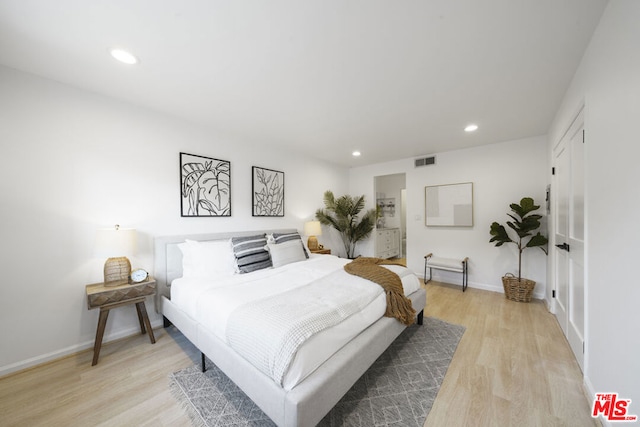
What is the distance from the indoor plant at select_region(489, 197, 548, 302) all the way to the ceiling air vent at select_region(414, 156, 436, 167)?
1506 millimetres

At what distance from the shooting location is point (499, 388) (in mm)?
1660

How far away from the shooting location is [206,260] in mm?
2523

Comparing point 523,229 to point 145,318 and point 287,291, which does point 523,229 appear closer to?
point 287,291

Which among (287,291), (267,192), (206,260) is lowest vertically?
(287,291)

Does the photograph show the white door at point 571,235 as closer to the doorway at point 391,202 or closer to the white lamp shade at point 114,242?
the white lamp shade at point 114,242

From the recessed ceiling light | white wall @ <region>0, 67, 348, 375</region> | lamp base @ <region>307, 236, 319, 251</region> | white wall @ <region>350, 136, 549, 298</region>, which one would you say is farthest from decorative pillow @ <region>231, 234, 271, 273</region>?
white wall @ <region>350, 136, 549, 298</region>

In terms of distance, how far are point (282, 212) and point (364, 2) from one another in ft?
10.1

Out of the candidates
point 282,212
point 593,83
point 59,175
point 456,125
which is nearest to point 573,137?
point 593,83

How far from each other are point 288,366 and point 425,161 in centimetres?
430

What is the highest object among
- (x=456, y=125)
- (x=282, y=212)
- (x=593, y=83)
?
(x=456, y=125)

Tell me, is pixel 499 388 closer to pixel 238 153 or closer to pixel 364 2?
pixel 364 2

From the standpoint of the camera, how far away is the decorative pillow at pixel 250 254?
263 centimetres

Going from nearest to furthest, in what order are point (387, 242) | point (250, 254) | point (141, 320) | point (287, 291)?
1. point (287, 291)
2. point (141, 320)
3. point (250, 254)
4. point (387, 242)
